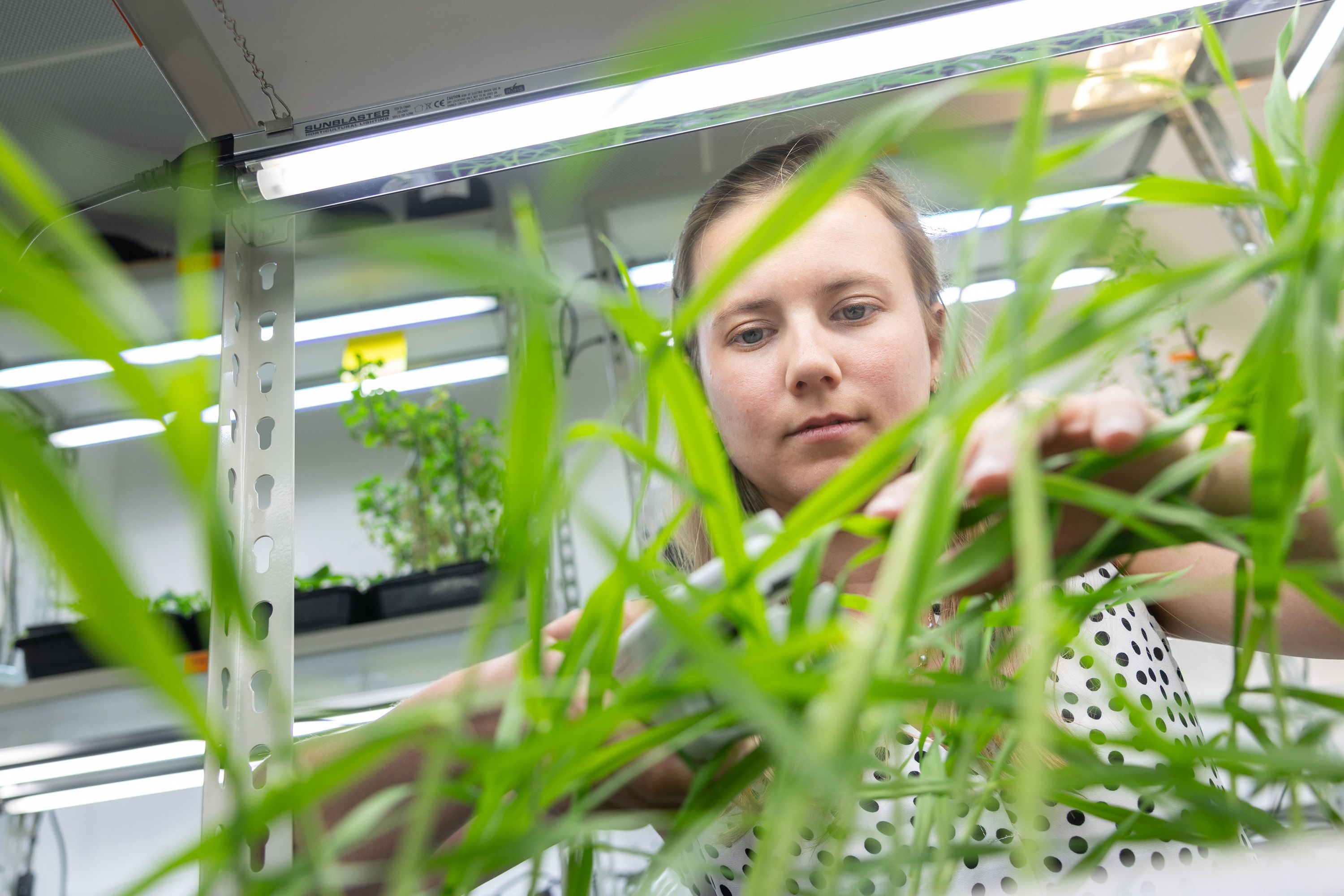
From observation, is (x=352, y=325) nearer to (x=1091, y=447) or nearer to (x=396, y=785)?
(x=396, y=785)

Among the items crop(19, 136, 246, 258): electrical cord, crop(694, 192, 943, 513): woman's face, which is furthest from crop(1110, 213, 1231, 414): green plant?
crop(19, 136, 246, 258): electrical cord

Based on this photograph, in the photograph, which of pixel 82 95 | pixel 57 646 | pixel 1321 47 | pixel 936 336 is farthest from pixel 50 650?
pixel 1321 47

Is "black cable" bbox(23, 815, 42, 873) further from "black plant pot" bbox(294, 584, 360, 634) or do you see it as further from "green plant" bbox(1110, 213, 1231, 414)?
"green plant" bbox(1110, 213, 1231, 414)

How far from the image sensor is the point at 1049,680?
409 millimetres

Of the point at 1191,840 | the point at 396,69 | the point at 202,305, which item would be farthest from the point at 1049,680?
the point at 396,69

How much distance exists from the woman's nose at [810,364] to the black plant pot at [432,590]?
0.88 metres

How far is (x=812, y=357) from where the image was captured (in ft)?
1.40

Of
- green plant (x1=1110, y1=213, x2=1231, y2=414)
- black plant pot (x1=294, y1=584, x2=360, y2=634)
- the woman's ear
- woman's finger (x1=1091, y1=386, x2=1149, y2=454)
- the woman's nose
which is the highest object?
green plant (x1=1110, y1=213, x2=1231, y2=414)

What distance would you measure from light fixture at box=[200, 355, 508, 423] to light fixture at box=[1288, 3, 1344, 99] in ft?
4.28

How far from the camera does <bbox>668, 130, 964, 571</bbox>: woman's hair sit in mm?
583

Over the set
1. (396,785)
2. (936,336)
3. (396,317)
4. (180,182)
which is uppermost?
(396,317)

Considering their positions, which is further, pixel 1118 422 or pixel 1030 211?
pixel 1030 211

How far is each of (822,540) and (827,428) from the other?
33 centimetres

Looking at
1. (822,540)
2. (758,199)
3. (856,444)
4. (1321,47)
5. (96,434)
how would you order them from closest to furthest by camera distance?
1. (822,540)
2. (856,444)
3. (758,199)
4. (1321,47)
5. (96,434)
